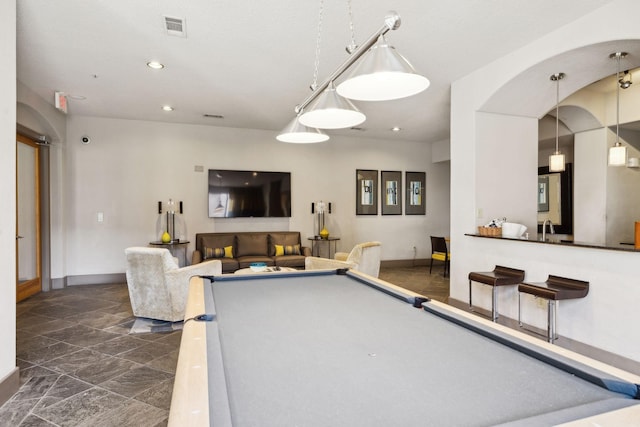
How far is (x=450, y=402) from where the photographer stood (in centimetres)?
97

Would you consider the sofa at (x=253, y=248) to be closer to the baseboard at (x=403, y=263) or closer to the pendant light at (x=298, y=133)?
the baseboard at (x=403, y=263)

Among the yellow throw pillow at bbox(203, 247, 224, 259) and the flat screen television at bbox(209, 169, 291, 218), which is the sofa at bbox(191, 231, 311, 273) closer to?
the yellow throw pillow at bbox(203, 247, 224, 259)

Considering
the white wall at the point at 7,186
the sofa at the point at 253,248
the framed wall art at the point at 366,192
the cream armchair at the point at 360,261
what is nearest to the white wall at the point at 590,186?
the cream armchair at the point at 360,261

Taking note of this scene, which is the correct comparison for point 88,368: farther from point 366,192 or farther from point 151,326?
point 366,192

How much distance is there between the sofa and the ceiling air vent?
3.46 m

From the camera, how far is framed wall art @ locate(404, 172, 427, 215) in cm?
799

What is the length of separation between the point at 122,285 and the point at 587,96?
7.74m

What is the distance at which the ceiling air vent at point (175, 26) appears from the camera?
2932 millimetres

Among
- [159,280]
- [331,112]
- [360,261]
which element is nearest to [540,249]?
[360,261]

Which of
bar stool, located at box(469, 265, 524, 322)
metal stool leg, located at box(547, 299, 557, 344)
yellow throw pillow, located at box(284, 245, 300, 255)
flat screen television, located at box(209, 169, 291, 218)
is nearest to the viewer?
metal stool leg, located at box(547, 299, 557, 344)

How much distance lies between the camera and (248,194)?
6703 millimetres

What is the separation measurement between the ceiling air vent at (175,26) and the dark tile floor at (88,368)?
289cm

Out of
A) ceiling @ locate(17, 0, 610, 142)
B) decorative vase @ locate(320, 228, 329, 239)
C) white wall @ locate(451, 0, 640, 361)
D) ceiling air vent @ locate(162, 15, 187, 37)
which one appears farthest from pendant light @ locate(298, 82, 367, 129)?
decorative vase @ locate(320, 228, 329, 239)

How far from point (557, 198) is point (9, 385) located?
7947 mm
